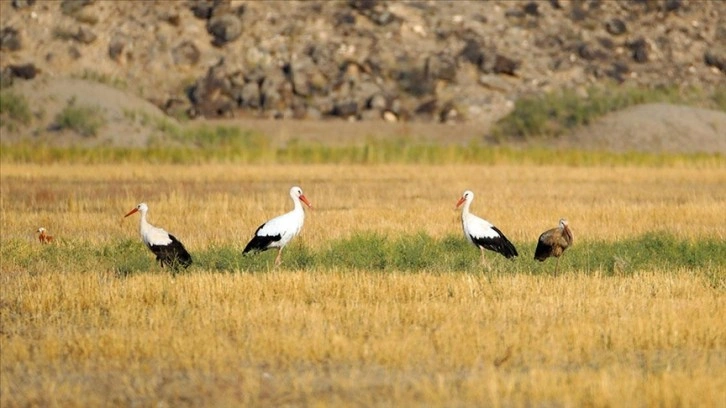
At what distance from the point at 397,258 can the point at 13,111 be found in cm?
3330

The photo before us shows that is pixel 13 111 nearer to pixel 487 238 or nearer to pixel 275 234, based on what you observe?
pixel 275 234

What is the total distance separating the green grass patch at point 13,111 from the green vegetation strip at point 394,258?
97.4 feet

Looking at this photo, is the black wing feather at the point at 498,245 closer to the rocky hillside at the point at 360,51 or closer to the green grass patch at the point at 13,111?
the green grass patch at the point at 13,111

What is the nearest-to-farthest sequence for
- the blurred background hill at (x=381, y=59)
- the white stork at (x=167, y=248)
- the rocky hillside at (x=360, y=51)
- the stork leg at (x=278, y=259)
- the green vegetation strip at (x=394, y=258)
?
the white stork at (x=167, y=248), the green vegetation strip at (x=394, y=258), the stork leg at (x=278, y=259), the blurred background hill at (x=381, y=59), the rocky hillside at (x=360, y=51)

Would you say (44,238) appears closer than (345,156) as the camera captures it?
Yes

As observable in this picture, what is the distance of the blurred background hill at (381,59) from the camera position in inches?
2324

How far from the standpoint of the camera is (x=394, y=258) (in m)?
17.7

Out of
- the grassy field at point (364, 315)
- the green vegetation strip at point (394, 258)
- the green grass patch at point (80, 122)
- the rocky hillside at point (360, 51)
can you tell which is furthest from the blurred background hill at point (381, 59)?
the green vegetation strip at point (394, 258)

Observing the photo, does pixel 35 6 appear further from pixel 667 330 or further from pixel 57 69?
pixel 667 330

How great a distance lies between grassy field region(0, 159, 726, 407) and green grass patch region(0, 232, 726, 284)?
5 cm

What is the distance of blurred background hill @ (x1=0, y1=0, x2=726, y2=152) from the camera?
59031 mm

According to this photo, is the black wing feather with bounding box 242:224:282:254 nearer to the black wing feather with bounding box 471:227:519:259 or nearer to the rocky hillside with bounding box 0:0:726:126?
the black wing feather with bounding box 471:227:519:259

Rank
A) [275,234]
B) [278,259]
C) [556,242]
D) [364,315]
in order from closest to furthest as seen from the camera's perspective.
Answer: [364,315] → [556,242] → [275,234] → [278,259]

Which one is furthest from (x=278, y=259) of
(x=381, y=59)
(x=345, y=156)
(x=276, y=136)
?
(x=381, y=59)
